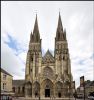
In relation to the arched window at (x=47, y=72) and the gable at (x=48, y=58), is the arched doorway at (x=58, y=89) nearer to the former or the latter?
the arched window at (x=47, y=72)

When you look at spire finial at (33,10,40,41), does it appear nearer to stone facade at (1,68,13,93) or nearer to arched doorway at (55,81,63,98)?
arched doorway at (55,81,63,98)

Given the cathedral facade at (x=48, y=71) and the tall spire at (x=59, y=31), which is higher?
the tall spire at (x=59, y=31)

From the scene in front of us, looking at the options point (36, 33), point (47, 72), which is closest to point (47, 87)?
point (47, 72)

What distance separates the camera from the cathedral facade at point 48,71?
3287 inches

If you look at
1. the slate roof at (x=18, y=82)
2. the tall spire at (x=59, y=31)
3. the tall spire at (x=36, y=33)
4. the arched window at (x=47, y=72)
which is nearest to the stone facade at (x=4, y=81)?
the arched window at (x=47, y=72)

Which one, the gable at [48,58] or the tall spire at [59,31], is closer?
the gable at [48,58]

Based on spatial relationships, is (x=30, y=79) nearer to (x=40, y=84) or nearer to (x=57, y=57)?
(x=40, y=84)

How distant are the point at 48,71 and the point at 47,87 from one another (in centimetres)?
618

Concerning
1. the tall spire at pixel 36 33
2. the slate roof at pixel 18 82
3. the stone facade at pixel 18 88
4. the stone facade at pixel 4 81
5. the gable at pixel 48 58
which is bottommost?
the stone facade at pixel 18 88

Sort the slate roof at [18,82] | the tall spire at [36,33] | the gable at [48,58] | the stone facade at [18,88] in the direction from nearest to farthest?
the gable at [48,58] → the tall spire at [36,33] → the stone facade at [18,88] → the slate roof at [18,82]

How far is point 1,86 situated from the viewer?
50188 millimetres

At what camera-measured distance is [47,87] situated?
280 feet

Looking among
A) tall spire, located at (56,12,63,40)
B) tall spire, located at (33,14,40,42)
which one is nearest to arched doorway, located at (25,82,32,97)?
tall spire, located at (33,14,40,42)

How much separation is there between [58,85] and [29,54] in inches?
634
